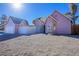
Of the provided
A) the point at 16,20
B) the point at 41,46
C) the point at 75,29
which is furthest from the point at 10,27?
the point at 75,29

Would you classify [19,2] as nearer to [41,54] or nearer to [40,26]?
[40,26]

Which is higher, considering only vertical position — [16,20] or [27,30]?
[16,20]

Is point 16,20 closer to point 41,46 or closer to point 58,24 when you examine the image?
point 41,46

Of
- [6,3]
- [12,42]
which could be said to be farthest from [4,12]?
[12,42]

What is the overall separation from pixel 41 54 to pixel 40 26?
479 mm

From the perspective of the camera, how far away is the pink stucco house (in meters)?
2.83

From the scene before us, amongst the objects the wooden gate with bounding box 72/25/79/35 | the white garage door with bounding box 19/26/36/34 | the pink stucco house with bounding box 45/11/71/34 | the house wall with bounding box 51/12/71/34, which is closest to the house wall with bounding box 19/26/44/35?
the white garage door with bounding box 19/26/36/34

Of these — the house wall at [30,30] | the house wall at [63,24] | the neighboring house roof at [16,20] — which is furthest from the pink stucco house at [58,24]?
the neighboring house roof at [16,20]

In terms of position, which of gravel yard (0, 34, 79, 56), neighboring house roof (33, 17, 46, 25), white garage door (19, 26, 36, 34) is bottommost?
gravel yard (0, 34, 79, 56)

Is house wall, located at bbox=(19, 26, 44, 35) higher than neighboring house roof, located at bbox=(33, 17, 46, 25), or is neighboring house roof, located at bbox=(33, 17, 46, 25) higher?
neighboring house roof, located at bbox=(33, 17, 46, 25)

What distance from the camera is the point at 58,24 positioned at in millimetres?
2863

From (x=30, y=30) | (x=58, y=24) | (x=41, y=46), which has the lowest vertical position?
(x=41, y=46)

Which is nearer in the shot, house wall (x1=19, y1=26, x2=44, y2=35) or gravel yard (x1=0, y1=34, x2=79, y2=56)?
gravel yard (x1=0, y1=34, x2=79, y2=56)

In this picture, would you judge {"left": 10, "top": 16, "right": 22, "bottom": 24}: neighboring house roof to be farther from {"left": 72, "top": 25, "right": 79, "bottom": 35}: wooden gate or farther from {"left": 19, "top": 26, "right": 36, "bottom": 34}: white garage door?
{"left": 72, "top": 25, "right": 79, "bottom": 35}: wooden gate
